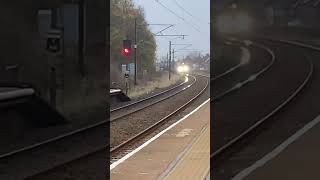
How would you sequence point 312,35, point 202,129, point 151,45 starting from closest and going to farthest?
point 202,129 < point 312,35 < point 151,45

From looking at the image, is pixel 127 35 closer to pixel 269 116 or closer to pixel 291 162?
pixel 269 116

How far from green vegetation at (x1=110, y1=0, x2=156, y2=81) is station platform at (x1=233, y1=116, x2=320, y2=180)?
48.2 metres

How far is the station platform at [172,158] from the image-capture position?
9852mm

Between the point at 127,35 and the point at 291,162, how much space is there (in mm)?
57978

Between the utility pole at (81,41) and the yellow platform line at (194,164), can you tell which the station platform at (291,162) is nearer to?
the yellow platform line at (194,164)

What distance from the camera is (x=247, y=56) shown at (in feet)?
134

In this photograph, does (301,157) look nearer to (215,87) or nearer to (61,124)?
(61,124)

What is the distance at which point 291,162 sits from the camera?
9219mm

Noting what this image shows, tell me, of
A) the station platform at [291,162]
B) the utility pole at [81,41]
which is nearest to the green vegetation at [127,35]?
the utility pole at [81,41]

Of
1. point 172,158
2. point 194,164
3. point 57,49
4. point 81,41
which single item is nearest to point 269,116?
point 172,158

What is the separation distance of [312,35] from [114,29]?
87.9 ft

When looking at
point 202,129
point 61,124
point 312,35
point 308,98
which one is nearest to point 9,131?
point 61,124

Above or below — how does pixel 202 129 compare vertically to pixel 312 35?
below

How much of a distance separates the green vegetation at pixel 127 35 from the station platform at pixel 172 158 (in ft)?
142
